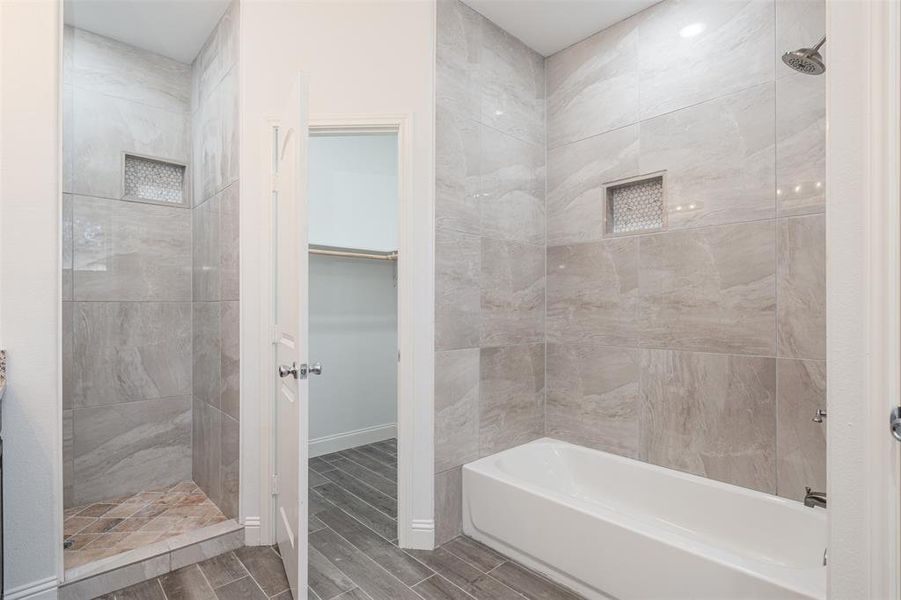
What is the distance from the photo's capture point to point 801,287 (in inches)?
74.2

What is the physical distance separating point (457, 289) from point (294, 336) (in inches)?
35.0

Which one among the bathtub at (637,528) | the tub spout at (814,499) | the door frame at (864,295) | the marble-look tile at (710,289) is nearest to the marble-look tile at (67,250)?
the bathtub at (637,528)

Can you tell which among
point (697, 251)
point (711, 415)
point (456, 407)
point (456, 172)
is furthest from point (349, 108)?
point (711, 415)

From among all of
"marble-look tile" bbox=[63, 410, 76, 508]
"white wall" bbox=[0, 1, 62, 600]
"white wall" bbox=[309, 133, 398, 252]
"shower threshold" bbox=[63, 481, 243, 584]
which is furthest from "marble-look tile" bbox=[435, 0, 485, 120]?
"marble-look tile" bbox=[63, 410, 76, 508]

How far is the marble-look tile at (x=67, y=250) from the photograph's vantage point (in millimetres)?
2574

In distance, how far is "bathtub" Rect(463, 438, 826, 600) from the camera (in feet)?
4.99

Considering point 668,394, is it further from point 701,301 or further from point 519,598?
point 519,598

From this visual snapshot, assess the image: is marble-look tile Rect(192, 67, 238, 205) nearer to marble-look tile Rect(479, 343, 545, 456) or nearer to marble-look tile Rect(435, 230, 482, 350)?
marble-look tile Rect(435, 230, 482, 350)

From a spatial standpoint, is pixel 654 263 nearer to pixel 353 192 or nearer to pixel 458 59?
pixel 458 59

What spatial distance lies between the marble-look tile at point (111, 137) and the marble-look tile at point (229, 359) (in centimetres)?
110

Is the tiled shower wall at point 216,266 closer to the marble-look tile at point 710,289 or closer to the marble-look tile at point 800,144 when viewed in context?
the marble-look tile at point 710,289

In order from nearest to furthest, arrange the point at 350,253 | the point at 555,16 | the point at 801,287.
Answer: the point at 801,287 < the point at 555,16 < the point at 350,253

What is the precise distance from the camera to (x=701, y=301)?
220 centimetres

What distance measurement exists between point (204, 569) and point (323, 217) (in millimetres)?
2323
